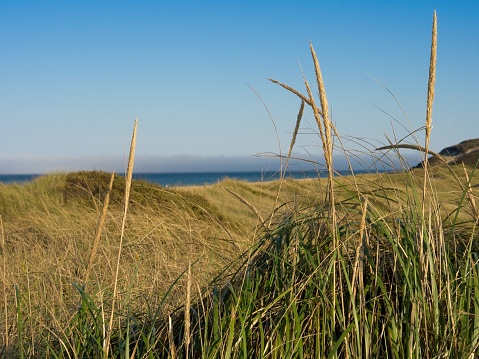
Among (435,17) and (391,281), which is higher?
(435,17)

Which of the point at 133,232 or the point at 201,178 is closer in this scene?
the point at 133,232

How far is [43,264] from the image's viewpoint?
18.9 feet

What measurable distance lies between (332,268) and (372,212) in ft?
1.35

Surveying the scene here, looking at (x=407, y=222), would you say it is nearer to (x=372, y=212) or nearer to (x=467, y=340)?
(x=372, y=212)

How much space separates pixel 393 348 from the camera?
2463 millimetres

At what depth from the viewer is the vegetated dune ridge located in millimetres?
3244

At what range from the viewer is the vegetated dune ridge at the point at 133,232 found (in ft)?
10.6

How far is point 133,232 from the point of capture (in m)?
9.02

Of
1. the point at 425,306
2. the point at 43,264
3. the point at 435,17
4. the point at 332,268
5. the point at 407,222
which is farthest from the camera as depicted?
the point at 43,264

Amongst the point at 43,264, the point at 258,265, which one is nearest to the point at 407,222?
the point at 258,265

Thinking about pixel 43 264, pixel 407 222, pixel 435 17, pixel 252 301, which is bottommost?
pixel 43 264

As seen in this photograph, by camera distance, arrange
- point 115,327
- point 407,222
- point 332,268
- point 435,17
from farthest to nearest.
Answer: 1. point 115,327
2. point 407,222
3. point 332,268
4. point 435,17

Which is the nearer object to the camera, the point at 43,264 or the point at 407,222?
the point at 407,222

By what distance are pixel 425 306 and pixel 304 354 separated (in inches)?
21.3
